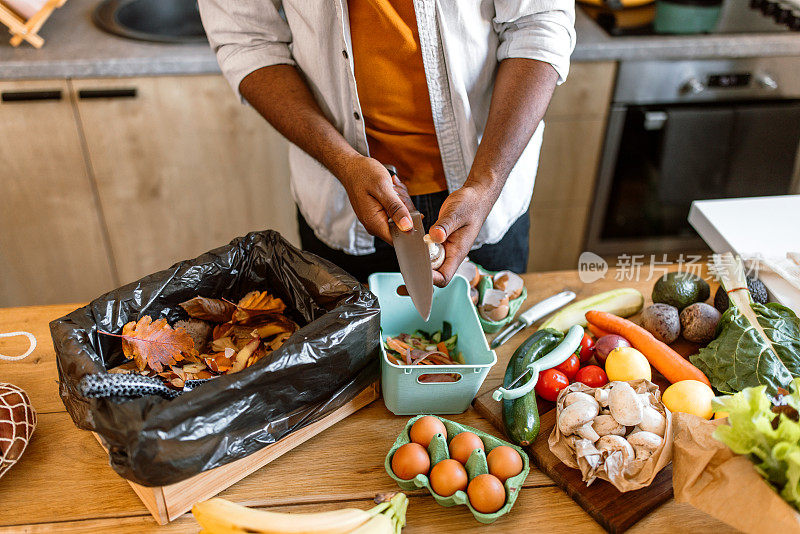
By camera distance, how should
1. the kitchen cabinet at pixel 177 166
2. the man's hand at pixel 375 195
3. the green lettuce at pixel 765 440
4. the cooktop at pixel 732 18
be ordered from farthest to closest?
the cooktop at pixel 732 18 → the kitchen cabinet at pixel 177 166 → the man's hand at pixel 375 195 → the green lettuce at pixel 765 440

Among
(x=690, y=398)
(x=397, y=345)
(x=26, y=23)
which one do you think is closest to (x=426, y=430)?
(x=397, y=345)

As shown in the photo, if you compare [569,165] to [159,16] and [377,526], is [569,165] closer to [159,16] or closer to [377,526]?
[159,16]

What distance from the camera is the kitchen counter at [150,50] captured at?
70.5 inches

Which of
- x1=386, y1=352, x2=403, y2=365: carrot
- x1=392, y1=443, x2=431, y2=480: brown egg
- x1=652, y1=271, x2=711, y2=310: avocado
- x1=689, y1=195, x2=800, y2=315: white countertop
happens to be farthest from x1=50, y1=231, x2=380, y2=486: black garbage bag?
Answer: x1=689, y1=195, x2=800, y2=315: white countertop

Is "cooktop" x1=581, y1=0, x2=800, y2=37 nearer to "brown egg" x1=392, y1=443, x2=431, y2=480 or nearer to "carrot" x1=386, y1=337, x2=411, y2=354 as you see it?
"carrot" x1=386, y1=337, x2=411, y2=354

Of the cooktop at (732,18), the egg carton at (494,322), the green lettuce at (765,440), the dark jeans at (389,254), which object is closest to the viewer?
the green lettuce at (765,440)

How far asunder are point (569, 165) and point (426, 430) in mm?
1523

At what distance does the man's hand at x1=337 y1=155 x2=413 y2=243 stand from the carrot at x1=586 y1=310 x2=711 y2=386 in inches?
15.3

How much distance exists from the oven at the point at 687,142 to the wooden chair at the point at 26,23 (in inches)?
66.8

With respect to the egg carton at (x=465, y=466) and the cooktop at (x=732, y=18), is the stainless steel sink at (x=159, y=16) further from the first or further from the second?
the egg carton at (x=465, y=466)

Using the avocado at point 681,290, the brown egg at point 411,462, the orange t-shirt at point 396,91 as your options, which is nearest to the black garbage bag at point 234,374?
the brown egg at point 411,462

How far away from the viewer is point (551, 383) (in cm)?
99

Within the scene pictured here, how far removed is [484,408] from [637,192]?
1.52 metres

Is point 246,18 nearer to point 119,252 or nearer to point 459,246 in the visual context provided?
point 459,246
